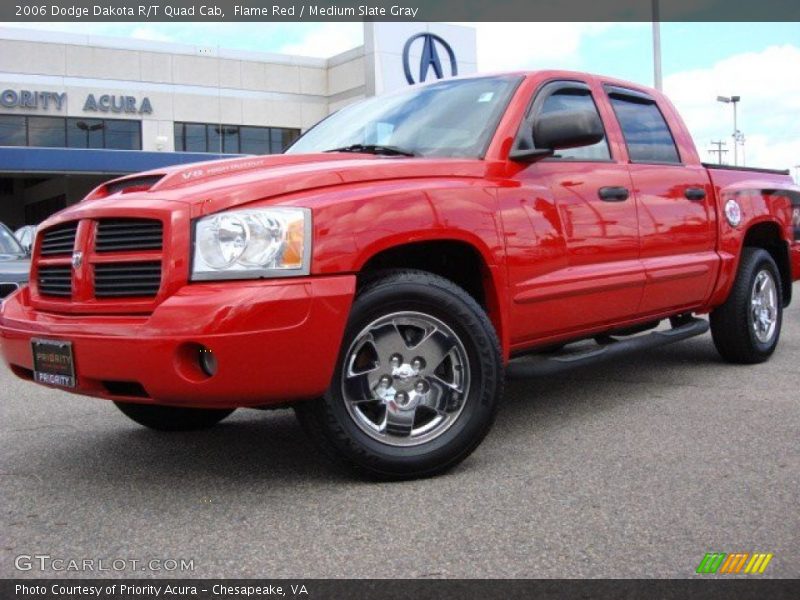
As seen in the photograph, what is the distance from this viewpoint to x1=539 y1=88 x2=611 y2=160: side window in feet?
14.9

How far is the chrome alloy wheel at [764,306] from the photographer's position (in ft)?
20.0

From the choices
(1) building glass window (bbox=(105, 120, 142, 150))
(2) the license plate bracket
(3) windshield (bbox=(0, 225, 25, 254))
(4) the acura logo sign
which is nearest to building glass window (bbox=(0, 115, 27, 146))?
(1) building glass window (bbox=(105, 120, 142, 150))

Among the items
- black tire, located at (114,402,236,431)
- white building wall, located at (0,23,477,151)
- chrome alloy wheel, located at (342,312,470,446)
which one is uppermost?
white building wall, located at (0,23,477,151)

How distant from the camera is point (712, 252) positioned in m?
5.46

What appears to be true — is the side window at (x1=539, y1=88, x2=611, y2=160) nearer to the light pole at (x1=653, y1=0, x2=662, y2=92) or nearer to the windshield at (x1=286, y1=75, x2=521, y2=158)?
the windshield at (x1=286, y1=75, x2=521, y2=158)

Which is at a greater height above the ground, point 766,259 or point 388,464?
point 766,259

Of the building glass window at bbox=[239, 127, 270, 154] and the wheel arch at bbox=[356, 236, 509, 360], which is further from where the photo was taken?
the building glass window at bbox=[239, 127, 270, 154]

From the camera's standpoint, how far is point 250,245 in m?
3.18

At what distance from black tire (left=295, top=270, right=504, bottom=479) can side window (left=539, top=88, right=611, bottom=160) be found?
4.17 feet

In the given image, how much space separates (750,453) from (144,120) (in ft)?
113

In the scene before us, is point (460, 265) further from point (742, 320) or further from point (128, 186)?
point (742, 320)

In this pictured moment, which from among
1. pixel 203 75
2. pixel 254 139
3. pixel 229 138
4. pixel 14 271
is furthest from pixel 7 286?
pixel 254 139
